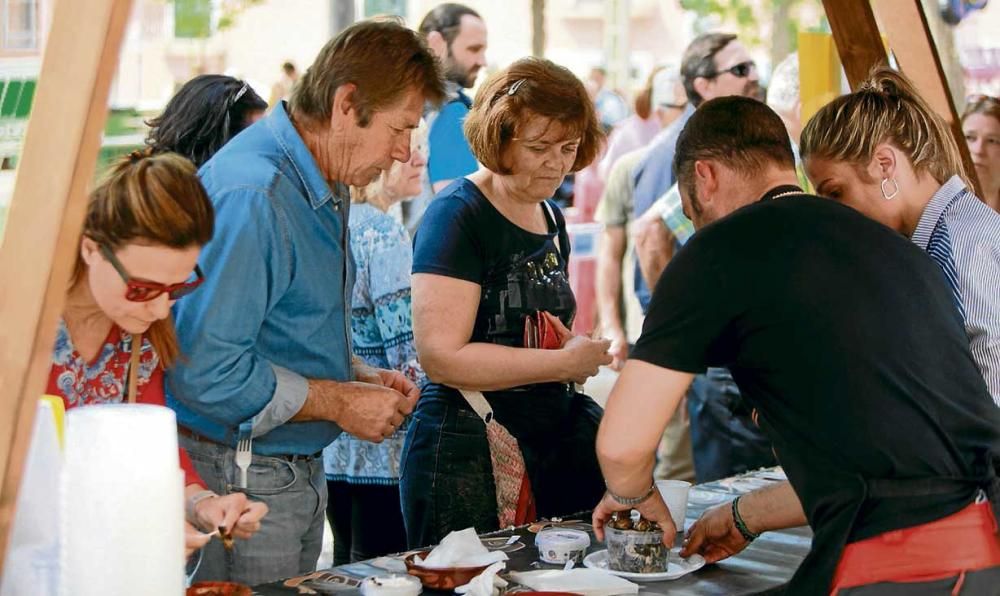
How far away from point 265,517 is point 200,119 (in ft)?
3.32

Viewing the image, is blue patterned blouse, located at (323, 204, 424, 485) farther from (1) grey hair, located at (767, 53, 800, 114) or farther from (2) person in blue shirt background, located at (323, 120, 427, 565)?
(1) grey hair, located at (767, 53, 800, 114)

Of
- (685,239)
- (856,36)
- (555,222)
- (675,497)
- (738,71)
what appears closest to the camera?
(675,497)

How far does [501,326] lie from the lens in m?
2.89

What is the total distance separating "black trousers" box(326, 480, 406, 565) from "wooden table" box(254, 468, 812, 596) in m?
0.77

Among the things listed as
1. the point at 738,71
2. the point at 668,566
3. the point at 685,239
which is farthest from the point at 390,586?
A: the point at 738,71

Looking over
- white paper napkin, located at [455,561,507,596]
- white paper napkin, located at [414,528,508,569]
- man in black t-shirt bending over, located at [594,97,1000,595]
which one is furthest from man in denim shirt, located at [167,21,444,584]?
man in black t-shirt bending over, located at [594,97,1000,595]

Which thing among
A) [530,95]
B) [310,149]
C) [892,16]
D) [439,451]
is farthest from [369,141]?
[892,16]

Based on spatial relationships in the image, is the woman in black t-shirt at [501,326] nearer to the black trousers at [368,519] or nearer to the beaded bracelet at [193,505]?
the black trousers at [368,519]

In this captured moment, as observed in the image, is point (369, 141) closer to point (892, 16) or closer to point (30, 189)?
point (30, 189)

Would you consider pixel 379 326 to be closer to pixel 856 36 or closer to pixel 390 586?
pixel 390 586

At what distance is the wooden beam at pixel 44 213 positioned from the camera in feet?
4.74

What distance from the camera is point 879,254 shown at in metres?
1.94

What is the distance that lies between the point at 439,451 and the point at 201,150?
88 cm

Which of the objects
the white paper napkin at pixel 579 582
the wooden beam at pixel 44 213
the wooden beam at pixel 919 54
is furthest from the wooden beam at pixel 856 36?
the wooden beam at pixel 44 213
